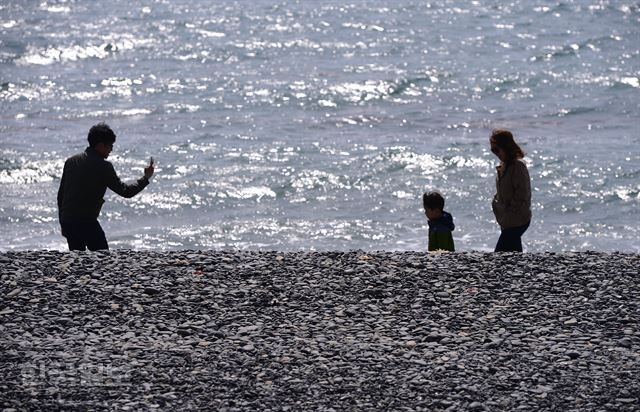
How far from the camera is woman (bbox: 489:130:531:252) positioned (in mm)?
10438

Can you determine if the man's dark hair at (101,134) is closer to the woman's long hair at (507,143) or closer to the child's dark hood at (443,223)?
the child's dark hood at (443,223)

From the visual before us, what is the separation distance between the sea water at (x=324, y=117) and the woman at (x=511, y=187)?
6.47 m

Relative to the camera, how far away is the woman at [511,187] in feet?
34.2

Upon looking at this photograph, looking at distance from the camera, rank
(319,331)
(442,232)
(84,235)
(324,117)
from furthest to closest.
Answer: (324,117)
(84,235)
(442,232)
(319,331)

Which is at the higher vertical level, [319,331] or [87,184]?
[87,184]

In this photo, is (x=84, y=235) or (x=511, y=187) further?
(x=84, y=235)

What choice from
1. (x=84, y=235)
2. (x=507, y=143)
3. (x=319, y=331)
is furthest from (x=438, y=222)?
(x=84, y=235)

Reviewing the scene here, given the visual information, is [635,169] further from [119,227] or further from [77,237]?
[77,237]

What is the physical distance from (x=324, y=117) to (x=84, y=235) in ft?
50.8

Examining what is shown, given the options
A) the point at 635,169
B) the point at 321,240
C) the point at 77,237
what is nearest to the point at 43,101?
the point at 321,240

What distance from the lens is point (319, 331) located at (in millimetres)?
9039

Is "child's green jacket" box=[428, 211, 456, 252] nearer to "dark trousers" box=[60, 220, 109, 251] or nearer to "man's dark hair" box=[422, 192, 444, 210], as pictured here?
"man's dark hair" box=[422, 192, 444, 210]

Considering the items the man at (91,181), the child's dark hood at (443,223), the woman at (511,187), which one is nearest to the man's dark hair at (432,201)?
the child's dark hood at (443,223)

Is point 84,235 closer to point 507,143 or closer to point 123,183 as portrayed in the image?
point 123,183
